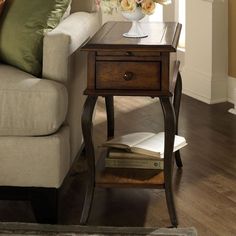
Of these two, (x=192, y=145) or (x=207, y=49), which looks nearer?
(x=192, y=145)

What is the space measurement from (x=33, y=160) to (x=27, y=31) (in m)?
0.52

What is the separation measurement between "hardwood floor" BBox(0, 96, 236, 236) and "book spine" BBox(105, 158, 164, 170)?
0.60 feet

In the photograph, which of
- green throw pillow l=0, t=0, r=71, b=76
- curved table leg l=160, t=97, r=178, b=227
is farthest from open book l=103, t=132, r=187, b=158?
green throw pillow l=0, t=0, r=71, b=76

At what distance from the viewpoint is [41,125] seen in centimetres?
236

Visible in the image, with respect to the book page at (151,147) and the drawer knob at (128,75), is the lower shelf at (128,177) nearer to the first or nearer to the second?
the book page at (151,147)

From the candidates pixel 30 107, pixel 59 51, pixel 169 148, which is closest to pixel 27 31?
pixel 59 51

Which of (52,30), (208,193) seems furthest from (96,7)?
(208,193)

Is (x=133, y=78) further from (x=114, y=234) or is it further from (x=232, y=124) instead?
(x=232, y=124)

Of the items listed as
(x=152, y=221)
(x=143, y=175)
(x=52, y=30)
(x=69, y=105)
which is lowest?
(x=152, y=221)

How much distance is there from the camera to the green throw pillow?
2.55 meters

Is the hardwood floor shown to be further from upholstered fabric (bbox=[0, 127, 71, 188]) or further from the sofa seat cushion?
the sofa seat cushion

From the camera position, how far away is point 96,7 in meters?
3.15

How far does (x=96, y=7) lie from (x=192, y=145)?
2.79ft

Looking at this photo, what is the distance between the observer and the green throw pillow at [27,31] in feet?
8.36
